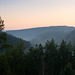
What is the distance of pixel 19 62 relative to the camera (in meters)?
39.8

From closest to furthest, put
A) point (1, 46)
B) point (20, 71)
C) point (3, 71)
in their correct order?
1. point (1, 46)
2. point (3, 71)
3. point (20, 71)

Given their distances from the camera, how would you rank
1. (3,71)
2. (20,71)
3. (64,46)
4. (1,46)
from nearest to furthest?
1. (1,46)
2. (3,71)
3. (20,71)
4. (64,46)

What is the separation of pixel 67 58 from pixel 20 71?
511 inches

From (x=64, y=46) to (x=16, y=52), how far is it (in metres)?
13.4

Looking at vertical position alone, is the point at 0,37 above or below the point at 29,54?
above

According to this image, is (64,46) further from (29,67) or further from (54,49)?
(29,67)

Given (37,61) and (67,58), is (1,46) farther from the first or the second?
(67,58)

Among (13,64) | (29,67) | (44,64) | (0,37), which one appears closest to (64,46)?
(44,64)

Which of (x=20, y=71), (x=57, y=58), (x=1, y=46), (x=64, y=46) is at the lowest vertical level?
(x=20, y=71)

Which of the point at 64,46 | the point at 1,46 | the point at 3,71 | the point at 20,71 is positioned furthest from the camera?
the point at 64,46

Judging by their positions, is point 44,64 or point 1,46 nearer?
point 1,46

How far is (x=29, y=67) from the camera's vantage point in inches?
1650

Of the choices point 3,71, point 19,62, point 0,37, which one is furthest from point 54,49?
point 0,37

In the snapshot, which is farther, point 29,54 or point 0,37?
point 29,54
